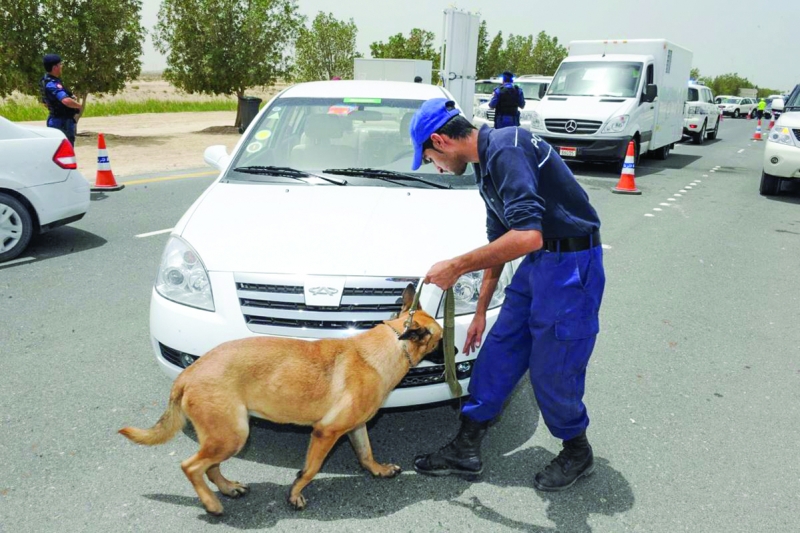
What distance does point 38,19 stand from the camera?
17156mm

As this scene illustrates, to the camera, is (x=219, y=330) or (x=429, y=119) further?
(x=219, y=330)

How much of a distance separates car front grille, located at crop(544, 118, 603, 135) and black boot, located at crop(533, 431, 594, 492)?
1187cm

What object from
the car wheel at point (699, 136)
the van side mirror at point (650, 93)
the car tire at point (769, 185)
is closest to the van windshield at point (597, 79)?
the van side mirror at point (650, 93)

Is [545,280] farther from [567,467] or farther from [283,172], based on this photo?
[283,172]

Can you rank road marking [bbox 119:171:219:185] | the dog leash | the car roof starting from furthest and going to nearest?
road marking [bbox 119:171:219:185], the car roof, the dog leash

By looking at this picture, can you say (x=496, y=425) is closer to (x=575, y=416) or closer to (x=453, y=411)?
(x=453, y=411)

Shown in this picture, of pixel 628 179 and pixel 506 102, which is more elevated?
pixel 506 102

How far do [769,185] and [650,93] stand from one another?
3.47 meters

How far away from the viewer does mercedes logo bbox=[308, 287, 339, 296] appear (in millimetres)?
3033

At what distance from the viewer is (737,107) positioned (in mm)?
51500

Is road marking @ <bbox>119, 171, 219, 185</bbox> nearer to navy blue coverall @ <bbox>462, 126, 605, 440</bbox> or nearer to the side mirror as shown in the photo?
the side mirror

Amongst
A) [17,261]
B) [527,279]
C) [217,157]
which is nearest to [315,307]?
[527,279]

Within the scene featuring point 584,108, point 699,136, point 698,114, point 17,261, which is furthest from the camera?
point 699,136

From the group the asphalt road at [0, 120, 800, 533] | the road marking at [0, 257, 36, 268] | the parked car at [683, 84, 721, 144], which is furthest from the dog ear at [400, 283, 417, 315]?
the parked car at [683, 84, 721, 144]
